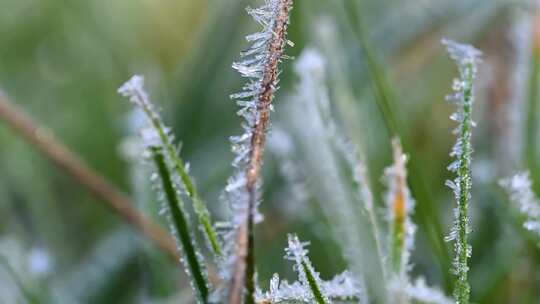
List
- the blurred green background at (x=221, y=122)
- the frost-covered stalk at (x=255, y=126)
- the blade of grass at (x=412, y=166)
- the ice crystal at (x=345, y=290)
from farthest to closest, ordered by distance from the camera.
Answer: the blurred green background at (x=221, y=122)
the blade of grass at (x=412, y=166)
the ice crystal at (x=345, y=290)
the frost-covered stalk at (x=255, y=126)

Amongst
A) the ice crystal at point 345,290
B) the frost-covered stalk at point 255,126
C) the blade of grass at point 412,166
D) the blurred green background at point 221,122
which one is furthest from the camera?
the blurred green background at point 221,122

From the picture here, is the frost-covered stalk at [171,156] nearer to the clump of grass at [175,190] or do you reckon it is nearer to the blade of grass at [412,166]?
the clump of grass at [175,190]

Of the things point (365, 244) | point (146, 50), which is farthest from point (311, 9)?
point (365, 244)

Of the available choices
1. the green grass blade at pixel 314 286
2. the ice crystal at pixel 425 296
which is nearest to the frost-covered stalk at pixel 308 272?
the green grass blade at pixel 314 286

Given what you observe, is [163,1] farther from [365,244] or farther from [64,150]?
[365,244]

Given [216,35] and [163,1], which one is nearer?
[216,35]

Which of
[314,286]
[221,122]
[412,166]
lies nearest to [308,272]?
[314,286]

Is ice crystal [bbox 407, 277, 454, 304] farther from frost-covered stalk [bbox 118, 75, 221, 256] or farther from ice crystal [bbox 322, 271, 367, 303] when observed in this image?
frost-covered stalk [bbox 118, 75, 221, 256]
